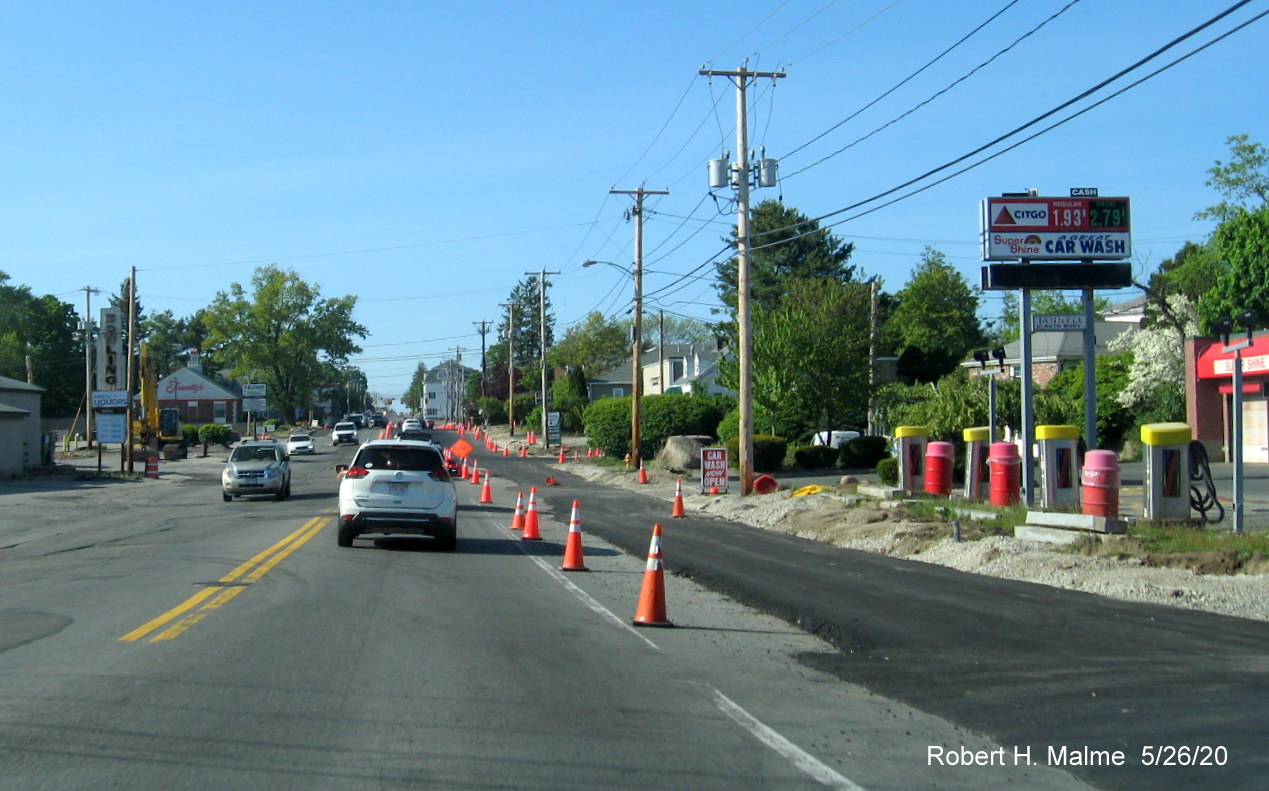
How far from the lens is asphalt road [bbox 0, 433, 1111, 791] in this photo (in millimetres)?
6340

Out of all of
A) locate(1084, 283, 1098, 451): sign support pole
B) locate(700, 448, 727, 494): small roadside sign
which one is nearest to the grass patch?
locate(1084, 283, 1098, 451): sign support pole

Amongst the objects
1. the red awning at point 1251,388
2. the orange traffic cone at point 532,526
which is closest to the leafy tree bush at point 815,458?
the red awning at point 1251,388

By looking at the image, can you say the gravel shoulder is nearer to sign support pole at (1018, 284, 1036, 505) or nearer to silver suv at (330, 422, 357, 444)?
sign support pole at (1018, 284, 1036, 505)

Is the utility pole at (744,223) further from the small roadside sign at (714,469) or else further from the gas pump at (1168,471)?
the gas pump at (1168,471)

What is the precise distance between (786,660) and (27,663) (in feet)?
20.0

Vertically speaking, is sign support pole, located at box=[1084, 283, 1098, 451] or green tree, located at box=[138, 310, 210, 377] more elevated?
green tree, located at box=[138, 310, 210, 377]

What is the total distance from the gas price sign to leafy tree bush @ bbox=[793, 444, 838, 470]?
892 inches

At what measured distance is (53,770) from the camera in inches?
240

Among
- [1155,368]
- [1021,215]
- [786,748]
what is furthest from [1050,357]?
[786,748]

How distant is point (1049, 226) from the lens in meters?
22.3

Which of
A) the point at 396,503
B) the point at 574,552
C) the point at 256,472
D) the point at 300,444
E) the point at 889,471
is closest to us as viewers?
the point at 574,552

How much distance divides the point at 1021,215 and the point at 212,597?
1660 centimetres

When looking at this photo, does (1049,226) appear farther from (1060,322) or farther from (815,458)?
(815,458)

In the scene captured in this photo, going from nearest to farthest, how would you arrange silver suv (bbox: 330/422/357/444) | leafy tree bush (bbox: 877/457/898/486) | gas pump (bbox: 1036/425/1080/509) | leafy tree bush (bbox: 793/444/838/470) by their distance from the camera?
gas pump (bbox: 1036/425/1080/509) → leafy tree bush (bbox: 877/457/898/486) → leafy tree bush (bbox: 793/444/838/470) → silver suv (bbox: 330/422/357/444)
